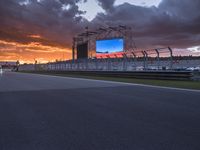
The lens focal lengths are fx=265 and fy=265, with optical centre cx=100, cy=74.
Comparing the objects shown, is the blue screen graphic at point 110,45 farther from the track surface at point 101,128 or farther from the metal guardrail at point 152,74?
the track surface at point 101,128

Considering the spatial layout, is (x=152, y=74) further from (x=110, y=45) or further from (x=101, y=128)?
(x=110, y=45)

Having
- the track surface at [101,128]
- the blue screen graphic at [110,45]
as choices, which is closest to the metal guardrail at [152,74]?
the track surface at [101,128]

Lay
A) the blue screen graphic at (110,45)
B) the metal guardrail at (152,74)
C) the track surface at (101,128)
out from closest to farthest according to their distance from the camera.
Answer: the track surface at (101,128) → the metal guardrail at (152,74) → the blue screen graphic at (110,45)

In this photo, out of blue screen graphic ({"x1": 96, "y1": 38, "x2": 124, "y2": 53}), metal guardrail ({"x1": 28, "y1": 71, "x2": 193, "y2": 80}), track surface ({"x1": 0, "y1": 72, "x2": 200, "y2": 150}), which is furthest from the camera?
blue screen graphic ({"x1": 96, "y1": 38, "x2": 124, "y2": 53})

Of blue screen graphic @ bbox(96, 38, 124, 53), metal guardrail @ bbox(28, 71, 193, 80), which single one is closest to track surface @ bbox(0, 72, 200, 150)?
metal guardrail @ bbox(28, 71, 193, 80)

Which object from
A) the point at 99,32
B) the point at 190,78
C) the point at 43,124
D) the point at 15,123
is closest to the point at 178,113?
the point at 43,124

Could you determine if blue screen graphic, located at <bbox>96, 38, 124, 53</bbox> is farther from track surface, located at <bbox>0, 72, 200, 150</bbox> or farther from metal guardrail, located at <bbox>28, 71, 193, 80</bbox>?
track surface, located at <bbox>0, 72, 200, 150</bbox>

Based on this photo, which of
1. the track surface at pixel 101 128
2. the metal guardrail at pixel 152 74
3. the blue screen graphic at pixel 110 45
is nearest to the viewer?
the track surface at pixel 101 128

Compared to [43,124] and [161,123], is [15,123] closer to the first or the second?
[43,124]

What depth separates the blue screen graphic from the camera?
49.7 m

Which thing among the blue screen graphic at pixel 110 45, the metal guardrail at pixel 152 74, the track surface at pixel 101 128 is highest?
the blue screen graphic at pixel 110 45

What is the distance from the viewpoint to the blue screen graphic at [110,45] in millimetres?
49656

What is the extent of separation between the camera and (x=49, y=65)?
6062cm

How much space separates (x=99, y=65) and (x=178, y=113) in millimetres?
27531
